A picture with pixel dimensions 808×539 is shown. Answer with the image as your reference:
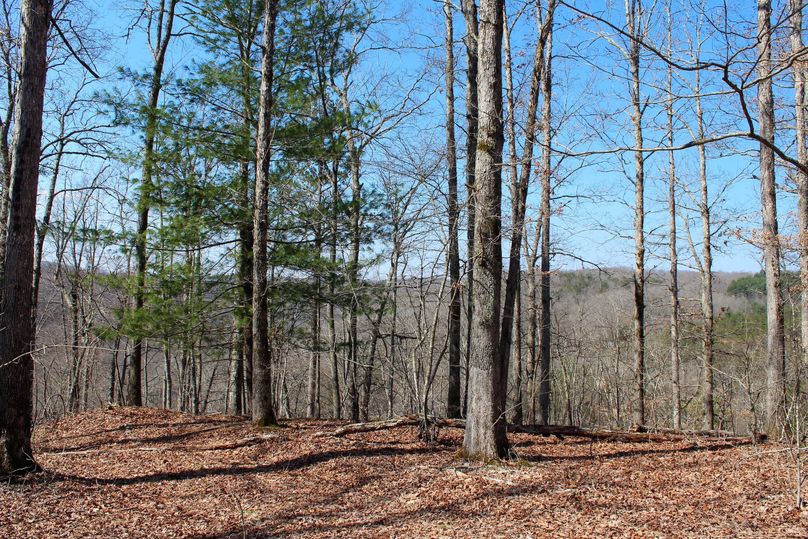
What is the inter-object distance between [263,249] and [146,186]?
2477 mm

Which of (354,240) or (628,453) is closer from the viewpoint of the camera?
(628,453)

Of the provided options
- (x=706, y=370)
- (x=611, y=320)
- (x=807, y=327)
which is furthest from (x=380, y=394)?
(x=807, y=327)

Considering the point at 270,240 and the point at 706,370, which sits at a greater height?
the point at 270,240

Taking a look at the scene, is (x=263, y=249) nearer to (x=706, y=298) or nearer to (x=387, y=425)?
(x=387, y=425)

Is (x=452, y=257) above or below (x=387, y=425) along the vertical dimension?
above

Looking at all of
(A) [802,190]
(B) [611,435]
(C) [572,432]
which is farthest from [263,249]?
(A) [802,190]

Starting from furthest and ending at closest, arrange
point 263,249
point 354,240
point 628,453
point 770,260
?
point 354,240, point 770,260, point 263,249, point 628,453

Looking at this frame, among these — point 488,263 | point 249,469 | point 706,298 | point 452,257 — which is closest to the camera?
point 488,263

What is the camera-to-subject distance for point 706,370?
14.2 meters

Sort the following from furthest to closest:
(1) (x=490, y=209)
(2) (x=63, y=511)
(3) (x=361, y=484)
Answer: (1) (x=490, y=209) < (3) (x=361, y=484) < (2) (x=63, y=511)

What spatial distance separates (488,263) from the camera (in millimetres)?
6395

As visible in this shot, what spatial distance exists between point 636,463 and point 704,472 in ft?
2.72

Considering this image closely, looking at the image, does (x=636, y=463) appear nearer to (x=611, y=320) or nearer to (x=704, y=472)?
(x=704, y=472)

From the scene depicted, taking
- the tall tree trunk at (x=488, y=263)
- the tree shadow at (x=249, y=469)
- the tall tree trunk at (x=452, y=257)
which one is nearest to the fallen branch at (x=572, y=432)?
the tree shadow at (x=249, y=469)
